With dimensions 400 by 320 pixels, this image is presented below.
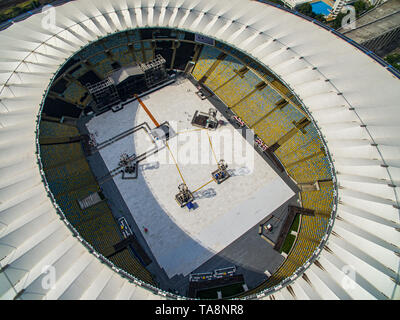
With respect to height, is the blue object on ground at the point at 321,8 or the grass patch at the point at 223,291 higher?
the blue object on ground at the point at 321,8

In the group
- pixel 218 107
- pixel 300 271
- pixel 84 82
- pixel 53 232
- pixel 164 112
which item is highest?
pixel 84 82

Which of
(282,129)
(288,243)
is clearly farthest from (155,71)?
(288,243)

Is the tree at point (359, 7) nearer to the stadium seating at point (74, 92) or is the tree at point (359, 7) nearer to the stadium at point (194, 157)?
the stadium at point (194, 157)

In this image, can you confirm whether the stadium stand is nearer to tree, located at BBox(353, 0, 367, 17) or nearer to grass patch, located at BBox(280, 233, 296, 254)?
grass patch, located at BBox(280, 233, 296, 254)

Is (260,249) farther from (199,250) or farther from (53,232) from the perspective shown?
(53,232)

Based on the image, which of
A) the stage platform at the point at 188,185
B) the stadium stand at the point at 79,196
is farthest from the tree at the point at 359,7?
the stadium stand at the point at 79,196
